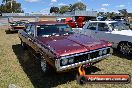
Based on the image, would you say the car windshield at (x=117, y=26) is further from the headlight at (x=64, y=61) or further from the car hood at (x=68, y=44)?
the headlight at (x=64, y=61)

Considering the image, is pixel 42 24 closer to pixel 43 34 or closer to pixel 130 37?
pixel 43 34

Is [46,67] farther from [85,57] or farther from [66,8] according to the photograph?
[66,8]

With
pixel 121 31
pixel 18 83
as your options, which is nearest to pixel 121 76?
pixel 18 83

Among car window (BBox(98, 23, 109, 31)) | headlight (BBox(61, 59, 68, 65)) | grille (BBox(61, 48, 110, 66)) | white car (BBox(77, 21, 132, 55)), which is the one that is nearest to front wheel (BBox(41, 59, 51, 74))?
headlight (BBox(61, 59, 68, 65))

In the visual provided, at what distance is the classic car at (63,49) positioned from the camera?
5316mm

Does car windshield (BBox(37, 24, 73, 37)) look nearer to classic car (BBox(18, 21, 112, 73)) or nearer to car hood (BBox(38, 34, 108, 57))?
classic car (BBox(18, 21, 112, 73))

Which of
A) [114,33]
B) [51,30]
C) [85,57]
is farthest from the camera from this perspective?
[114,33]

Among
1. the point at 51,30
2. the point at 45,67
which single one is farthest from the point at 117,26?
the point at 45,67

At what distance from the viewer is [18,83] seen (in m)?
5.94

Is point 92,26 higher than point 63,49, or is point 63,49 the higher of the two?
point 92,26

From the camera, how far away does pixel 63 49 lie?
5.46m

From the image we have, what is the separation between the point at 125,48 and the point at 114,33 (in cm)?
83

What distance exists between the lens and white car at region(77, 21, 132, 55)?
27.7ft

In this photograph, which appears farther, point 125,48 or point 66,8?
point 66,8
